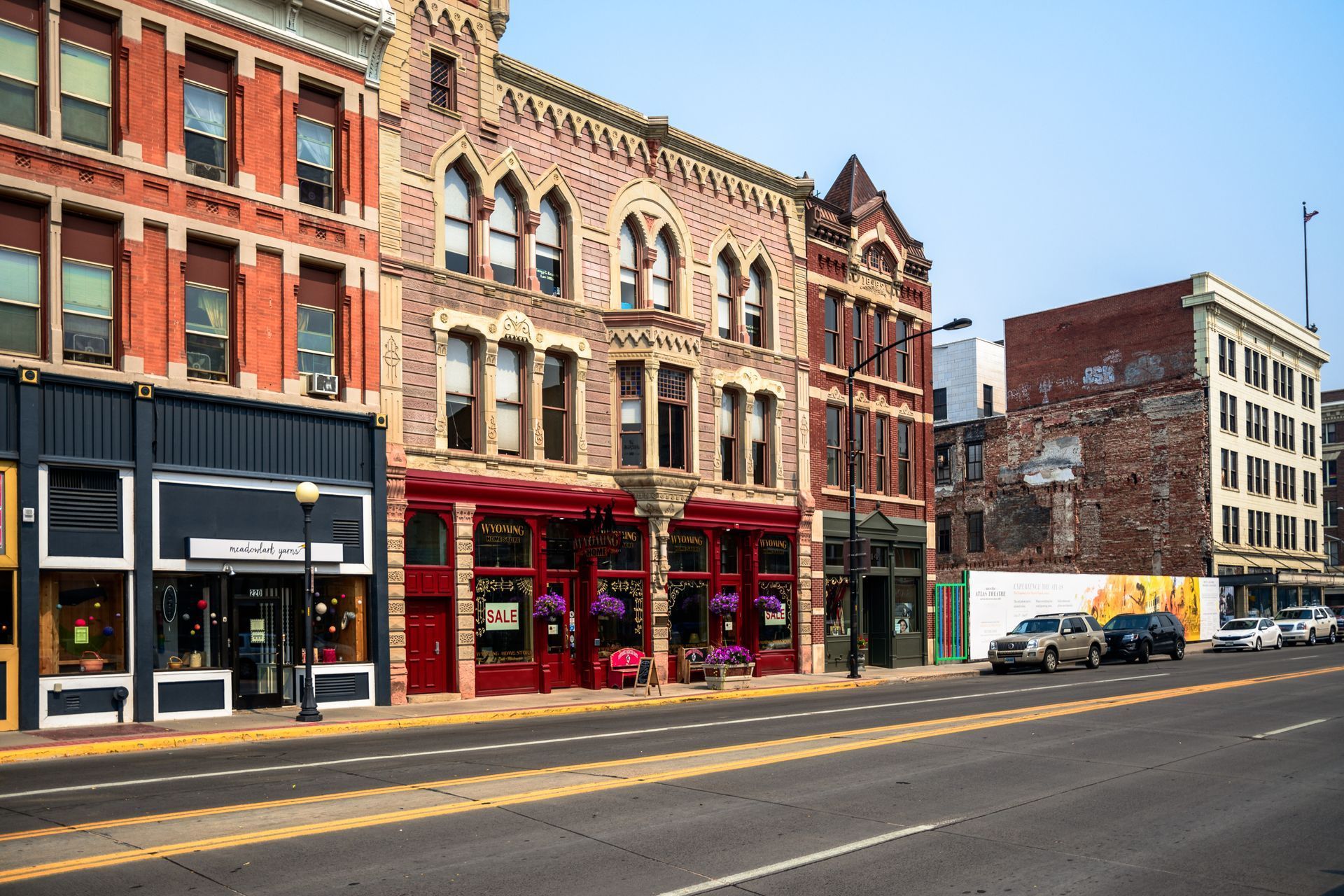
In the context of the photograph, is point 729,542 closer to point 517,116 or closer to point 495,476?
point 495,476

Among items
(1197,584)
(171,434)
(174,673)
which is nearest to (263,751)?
(174,673)

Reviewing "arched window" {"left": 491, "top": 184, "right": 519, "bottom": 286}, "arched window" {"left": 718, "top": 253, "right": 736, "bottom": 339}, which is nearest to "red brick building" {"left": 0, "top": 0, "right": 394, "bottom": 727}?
"arched window" {"left": 491, "top": 184, "right": 519, "bottom": 286}

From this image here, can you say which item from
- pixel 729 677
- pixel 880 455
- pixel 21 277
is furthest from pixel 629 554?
pixel 21 277

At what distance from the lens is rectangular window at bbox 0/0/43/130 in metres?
19.9

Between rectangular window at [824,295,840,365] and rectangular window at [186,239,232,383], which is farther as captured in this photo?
rectangular window at [824,295,840,365]

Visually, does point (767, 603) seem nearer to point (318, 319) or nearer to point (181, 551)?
point (318, 319)

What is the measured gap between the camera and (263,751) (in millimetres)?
16406

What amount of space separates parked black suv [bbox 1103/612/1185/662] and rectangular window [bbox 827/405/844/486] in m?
11.0

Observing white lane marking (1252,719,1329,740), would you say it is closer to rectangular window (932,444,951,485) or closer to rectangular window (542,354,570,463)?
rectangular window (542,354,570,463)

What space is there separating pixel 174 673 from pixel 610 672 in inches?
428

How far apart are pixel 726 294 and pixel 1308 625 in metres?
36.5

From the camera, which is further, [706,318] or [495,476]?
[706,318]

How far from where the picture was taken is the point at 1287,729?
18859mm

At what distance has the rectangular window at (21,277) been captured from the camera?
19.8m
